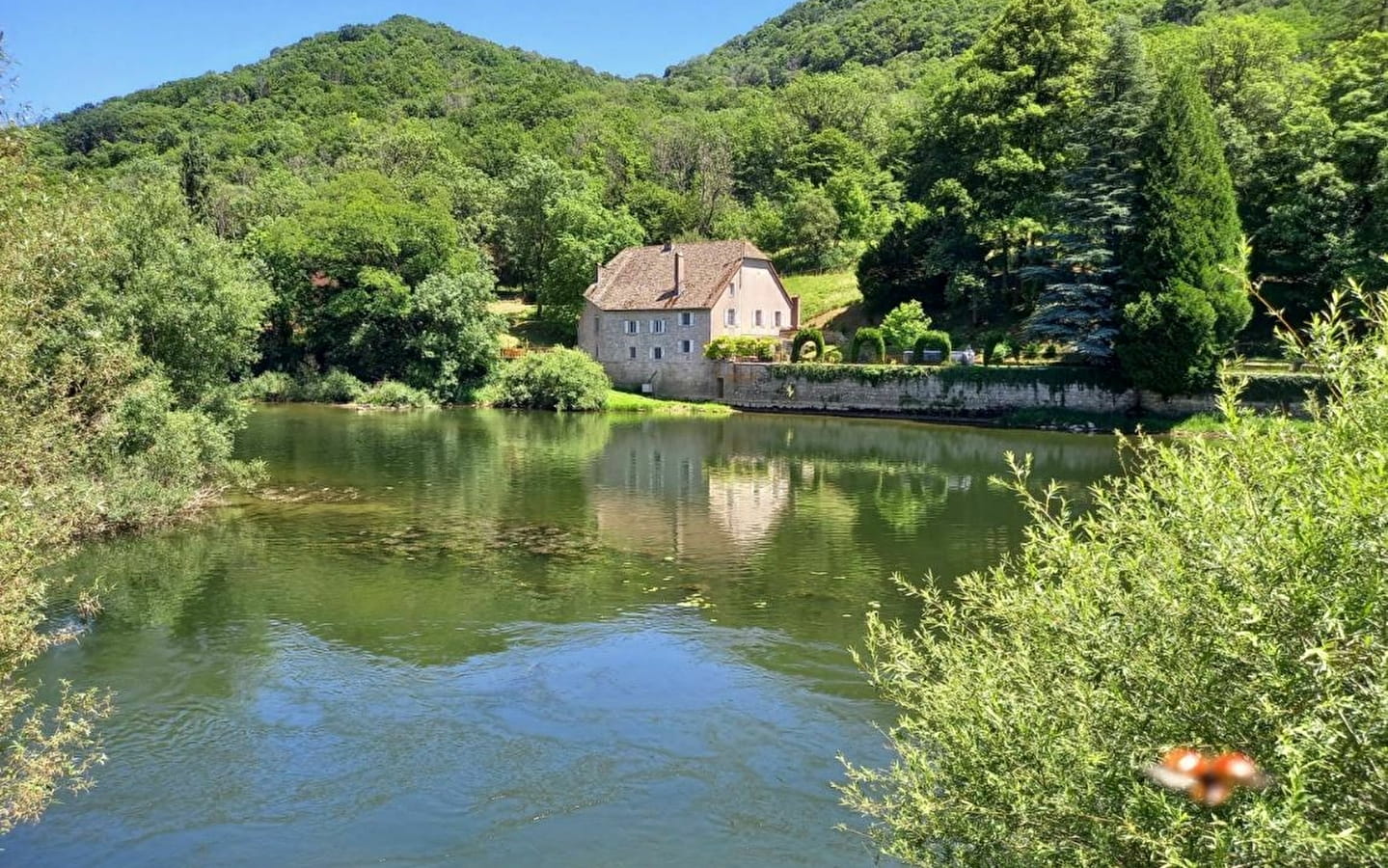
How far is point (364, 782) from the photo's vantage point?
41.2ft

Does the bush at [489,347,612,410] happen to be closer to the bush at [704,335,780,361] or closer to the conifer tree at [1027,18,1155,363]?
the bush at [704,335,780,361]

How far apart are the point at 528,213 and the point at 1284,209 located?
55.9 m

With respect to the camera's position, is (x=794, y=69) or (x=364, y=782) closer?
(x=364, y=782)

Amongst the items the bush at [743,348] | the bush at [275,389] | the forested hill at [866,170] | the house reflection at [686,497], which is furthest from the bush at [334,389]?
the house reflection at [686,497]

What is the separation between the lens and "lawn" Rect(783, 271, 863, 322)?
73.0 metres

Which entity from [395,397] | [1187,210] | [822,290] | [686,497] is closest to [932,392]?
[1187,210]

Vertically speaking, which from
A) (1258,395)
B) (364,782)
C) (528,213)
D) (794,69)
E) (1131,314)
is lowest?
(364,782)

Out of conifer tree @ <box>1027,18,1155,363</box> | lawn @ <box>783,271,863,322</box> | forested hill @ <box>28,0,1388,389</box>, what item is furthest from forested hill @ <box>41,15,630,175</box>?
conifer tree @ <box>1027,18,1155,363</box>

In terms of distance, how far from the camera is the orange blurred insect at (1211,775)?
5117 millimetres

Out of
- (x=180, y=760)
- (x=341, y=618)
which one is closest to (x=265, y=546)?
(x=341, y=618)

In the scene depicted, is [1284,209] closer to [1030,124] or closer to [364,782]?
[1030,124]

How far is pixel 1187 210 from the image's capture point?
154 ft

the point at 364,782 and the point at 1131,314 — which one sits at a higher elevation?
the point at 1131,314

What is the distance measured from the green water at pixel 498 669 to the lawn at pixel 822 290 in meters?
40.0
